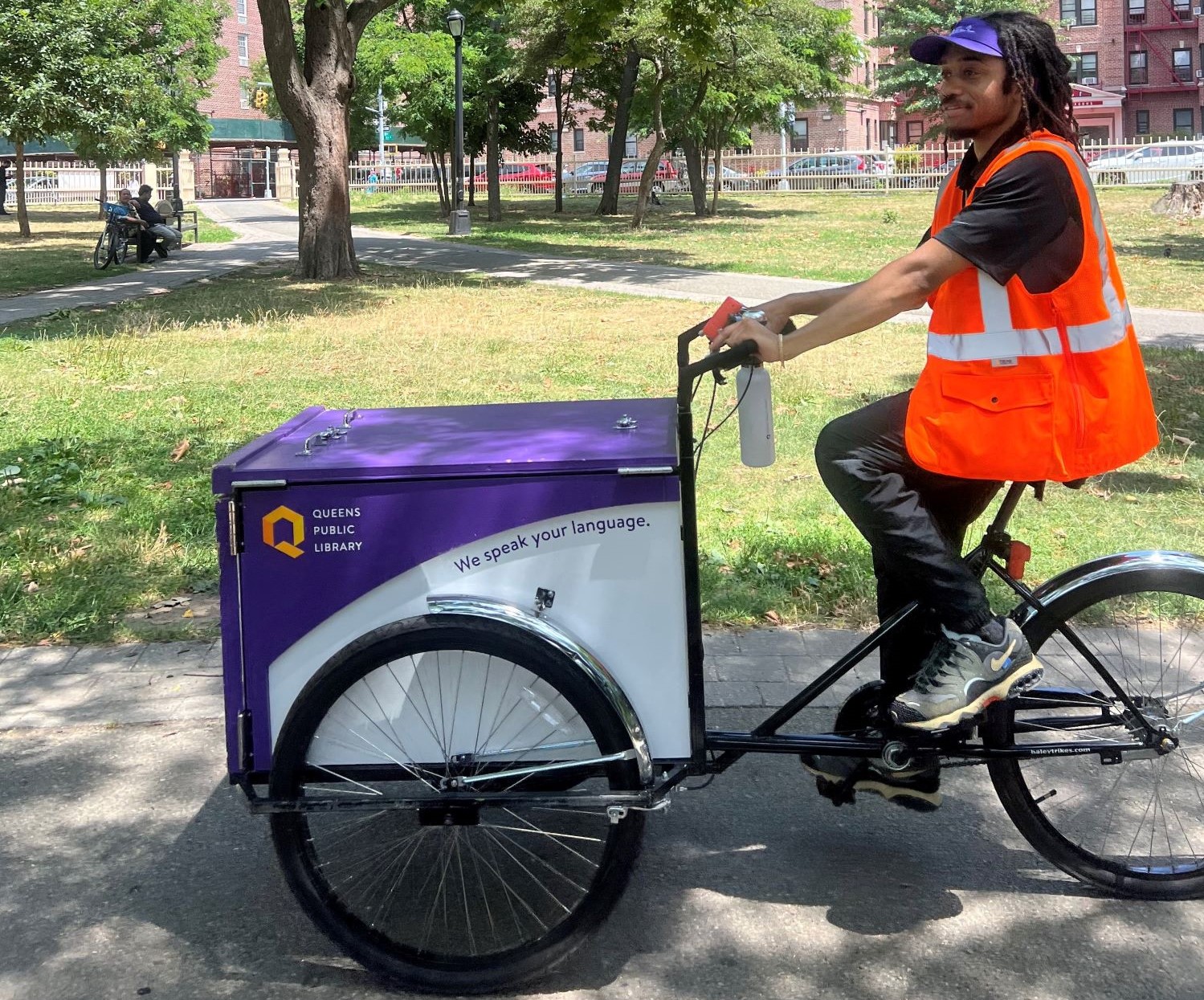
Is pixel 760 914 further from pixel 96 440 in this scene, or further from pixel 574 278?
pixel 574 278

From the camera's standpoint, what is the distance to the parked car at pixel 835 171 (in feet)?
158

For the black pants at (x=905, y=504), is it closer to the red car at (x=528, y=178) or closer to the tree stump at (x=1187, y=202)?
the tree stump at (x=1187, y=202)

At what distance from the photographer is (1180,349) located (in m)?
11.8

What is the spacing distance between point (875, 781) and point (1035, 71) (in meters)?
1.70

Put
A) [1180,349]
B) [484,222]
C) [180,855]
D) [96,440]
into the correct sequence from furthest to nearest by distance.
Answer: [484,222] → [1180,349] → [96,440] → [180,855]

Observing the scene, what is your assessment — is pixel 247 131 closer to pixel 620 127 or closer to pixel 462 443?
pixel 620 127

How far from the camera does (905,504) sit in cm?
312

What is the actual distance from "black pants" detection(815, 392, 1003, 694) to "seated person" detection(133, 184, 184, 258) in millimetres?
22298

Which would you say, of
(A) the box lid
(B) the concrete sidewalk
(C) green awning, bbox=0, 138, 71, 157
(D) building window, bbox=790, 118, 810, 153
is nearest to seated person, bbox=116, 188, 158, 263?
(B) the concrete sidewalk

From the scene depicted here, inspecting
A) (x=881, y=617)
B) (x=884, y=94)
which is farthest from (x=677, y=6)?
(x=884, y=94)

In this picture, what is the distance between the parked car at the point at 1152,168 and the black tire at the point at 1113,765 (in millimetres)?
43551

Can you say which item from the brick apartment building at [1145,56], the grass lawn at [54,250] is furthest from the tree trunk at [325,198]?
the brick apartment building at [1145,56]

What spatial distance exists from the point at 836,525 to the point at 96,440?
4.67 metres

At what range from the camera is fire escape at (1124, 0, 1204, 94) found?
67.6m
